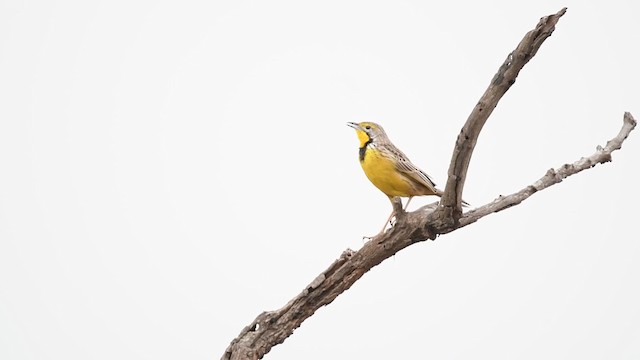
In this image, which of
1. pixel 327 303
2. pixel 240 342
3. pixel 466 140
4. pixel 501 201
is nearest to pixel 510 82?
pixel 466 140

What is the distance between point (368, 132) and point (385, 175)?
70 cm

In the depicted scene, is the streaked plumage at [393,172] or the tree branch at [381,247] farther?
the streaked plumage at [393,172]

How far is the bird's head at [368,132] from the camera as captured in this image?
7.37m

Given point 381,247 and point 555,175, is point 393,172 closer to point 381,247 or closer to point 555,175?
point 381,247

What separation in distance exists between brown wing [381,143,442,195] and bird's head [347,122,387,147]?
277 mm

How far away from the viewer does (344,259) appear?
648 centimetres

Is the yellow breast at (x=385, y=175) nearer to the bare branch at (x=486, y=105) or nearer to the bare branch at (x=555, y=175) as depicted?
the bare branch at (x=555, y=175)

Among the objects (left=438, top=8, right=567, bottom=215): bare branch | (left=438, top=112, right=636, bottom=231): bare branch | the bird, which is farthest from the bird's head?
(left=438, top=8, right=567, bottom=215): bare branch

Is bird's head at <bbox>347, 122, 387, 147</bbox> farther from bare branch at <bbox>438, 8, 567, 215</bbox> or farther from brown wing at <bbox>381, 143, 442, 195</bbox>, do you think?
bare branch at <bbox>438, 8, 567, 215</bbox>

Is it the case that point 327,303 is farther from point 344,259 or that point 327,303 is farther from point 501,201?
point 501,201

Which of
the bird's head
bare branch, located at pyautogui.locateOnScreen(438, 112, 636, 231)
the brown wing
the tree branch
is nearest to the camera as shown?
the tree branch

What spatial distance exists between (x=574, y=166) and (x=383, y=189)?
5.83 feet

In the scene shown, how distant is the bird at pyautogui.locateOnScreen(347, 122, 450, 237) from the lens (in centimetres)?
694

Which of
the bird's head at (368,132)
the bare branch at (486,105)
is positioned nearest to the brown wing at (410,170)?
the bird's head at (368,132)
